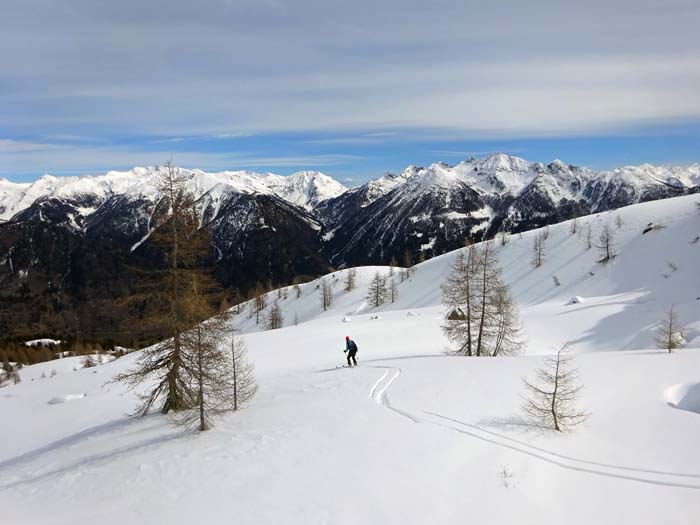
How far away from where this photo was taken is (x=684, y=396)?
63.2ft

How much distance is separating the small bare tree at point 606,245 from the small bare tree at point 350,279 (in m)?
71.0

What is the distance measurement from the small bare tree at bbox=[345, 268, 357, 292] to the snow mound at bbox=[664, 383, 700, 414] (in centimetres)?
11840

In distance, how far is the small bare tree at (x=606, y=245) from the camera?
103688 mm

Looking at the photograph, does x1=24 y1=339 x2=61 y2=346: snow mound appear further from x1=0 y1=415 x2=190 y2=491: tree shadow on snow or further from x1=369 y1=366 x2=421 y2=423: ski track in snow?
x1=369 y1=366 x2=421 y2=423: ski track in snow

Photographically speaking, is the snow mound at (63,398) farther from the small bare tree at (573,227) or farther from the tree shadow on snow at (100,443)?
the small bare tree at (573,227)

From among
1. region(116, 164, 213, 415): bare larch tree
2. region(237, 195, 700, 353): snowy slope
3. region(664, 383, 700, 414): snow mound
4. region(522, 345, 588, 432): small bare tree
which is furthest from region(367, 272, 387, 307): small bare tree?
region(664, 383, 700, 414): snow mound

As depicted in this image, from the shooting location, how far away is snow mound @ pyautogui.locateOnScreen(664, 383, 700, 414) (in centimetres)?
1839

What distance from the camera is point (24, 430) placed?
31.6m

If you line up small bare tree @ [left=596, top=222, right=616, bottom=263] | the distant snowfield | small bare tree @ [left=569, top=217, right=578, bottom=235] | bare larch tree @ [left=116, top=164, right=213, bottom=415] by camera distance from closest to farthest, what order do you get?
the distant snowfield → bare larch tree @ [left=116, top=164, right=213, bottom=415] → small bare tree @ [left=596, top=222, right=616, bottom=263] → small bare tree @ [left=569, top=217, right=578, bottom=235]

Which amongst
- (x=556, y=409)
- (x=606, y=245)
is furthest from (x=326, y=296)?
(x=556, y=409)

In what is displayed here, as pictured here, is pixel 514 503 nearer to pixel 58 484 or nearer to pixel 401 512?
pixel 401 512

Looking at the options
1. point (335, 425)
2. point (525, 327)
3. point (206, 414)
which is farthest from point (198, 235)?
point (525, 327)

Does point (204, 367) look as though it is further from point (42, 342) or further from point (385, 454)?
point (42, 342)

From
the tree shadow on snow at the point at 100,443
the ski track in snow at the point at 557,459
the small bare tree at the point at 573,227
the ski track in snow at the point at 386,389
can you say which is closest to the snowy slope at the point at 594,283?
the small bare tree at the point at 573,227
